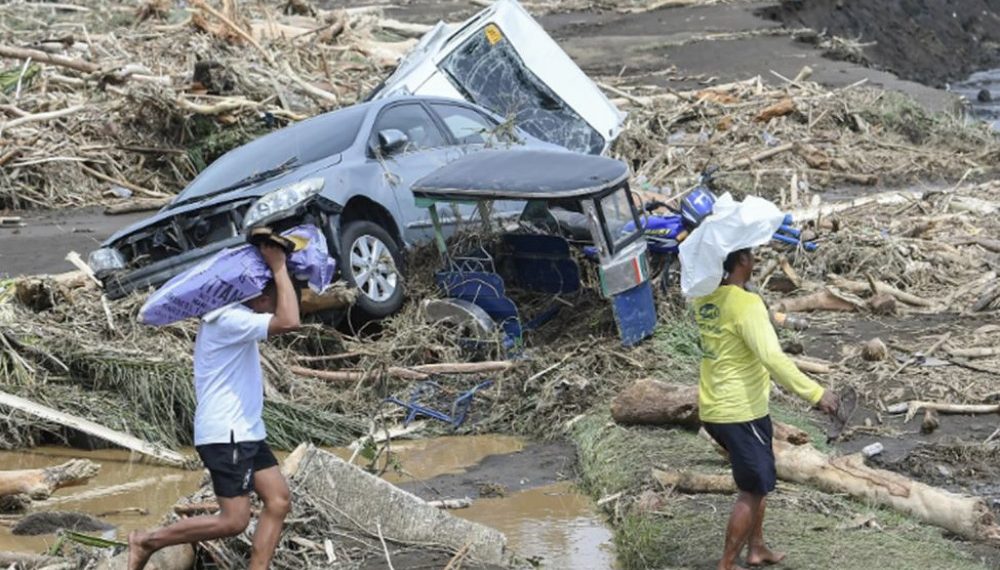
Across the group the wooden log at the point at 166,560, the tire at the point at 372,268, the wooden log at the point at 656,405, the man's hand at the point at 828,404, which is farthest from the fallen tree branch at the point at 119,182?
the man's hand at the point at 828,404

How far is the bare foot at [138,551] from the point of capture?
683 centimetres

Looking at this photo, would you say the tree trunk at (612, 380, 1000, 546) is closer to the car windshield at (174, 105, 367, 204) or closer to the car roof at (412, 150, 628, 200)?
the car roof at (412, 150, 628, 200)

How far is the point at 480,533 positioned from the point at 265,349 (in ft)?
13.7

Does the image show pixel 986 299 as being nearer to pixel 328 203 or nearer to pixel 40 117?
pixel 328 203

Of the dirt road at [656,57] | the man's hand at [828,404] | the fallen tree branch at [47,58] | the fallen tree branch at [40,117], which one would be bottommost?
the dirt road at [656,57]

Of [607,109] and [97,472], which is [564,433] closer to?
[97,472]

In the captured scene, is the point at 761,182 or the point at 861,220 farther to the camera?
the point at 761,182

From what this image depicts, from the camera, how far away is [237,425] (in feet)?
21.9

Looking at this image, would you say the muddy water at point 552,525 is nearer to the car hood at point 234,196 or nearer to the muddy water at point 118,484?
the muddy water at point 118,484

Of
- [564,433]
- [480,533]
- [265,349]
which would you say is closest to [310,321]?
[265,349]

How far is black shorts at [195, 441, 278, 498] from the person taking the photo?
667 centimetres

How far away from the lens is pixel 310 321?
11734 millimetres

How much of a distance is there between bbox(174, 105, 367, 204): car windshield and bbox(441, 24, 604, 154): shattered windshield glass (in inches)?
154

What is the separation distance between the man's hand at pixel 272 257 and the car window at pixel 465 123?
6.93 metres
